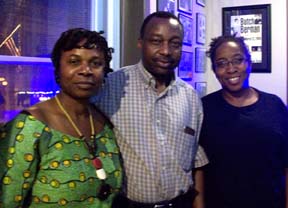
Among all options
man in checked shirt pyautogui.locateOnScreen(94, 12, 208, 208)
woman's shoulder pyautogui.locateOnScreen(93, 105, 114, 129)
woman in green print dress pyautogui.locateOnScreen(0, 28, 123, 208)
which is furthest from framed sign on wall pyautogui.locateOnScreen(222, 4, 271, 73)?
woman in green print dress pyautogui.locateOnScreen(0, 28, 123, 208)

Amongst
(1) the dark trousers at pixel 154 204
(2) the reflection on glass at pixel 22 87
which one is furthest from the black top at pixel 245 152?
(2) the reflection on glass at pixel 22 87

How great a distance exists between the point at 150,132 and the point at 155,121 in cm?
5

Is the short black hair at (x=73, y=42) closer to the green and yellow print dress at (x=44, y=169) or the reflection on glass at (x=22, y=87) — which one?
the green and yellow print dress at (x=44, y=169)

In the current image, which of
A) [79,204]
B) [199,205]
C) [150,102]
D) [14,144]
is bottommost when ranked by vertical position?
[199,205]

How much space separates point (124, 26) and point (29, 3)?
1.71 ft

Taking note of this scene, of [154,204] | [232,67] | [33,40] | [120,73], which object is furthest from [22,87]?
[232,67]

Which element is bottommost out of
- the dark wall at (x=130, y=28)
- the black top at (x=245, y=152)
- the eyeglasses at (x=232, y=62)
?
the black top at (x=245, y=152)

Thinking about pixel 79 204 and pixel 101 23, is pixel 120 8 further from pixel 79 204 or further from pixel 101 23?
pixel 79 204

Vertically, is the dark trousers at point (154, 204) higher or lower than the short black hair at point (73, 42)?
lower

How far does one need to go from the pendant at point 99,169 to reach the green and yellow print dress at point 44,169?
1 cm

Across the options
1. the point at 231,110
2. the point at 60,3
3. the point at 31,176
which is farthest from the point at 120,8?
the point at 31,176

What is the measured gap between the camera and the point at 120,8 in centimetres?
221

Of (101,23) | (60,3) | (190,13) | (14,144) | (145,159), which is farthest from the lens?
(190,13)

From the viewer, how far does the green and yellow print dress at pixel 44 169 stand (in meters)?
1.19
